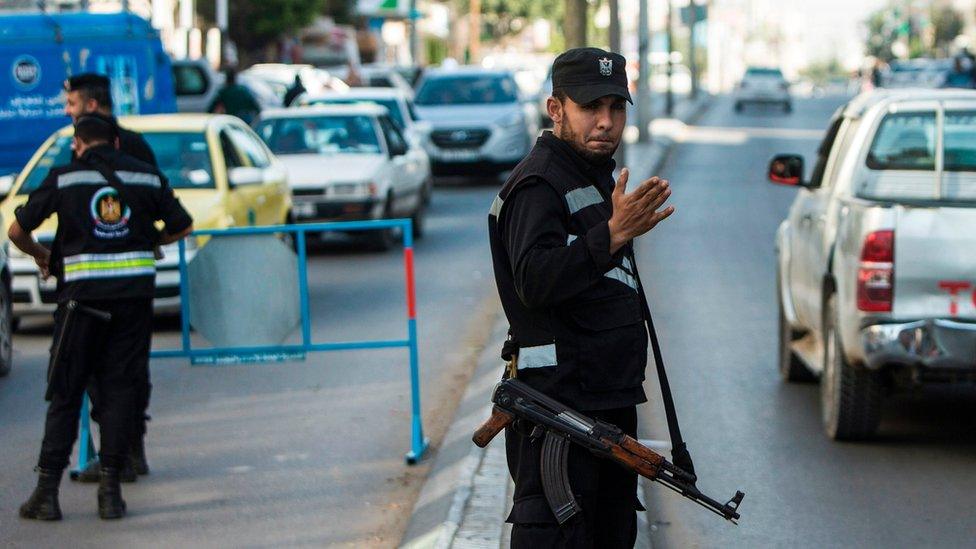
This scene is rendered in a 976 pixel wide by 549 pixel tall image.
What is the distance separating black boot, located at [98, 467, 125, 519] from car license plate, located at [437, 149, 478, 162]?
58.1 feet

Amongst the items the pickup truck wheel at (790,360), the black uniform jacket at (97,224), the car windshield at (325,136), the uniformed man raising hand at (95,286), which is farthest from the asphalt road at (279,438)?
the car windshield at (325,136)

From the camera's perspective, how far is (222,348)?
7672 millimetres

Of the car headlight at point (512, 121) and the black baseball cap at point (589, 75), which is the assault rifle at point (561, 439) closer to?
the black baseball cap at point (589, 75)

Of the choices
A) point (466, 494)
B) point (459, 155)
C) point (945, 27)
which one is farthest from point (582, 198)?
point (945, 27)

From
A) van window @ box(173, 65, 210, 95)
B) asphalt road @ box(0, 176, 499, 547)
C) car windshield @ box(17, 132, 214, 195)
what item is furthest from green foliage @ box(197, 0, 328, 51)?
car windshield @ box(17, 132, 214, 195)

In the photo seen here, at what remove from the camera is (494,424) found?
13.3ft

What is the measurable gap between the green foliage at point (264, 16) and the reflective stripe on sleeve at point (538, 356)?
Answer: 150 ft

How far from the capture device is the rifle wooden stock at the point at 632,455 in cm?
394

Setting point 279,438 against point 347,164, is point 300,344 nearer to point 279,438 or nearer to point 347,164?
point 279,438

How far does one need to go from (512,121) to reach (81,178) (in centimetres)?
1786

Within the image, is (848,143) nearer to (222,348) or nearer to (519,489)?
(222,348)

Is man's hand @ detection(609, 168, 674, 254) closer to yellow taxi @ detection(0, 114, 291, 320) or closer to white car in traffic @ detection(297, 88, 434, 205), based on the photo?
yellow taxi @ detection(0, 114, 291, 320)

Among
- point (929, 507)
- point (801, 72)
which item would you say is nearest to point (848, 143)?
point (929, 507)

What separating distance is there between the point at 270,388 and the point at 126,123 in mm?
3600
